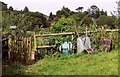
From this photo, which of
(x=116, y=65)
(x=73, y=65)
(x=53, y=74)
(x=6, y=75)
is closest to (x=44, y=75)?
(x=53, y=74)

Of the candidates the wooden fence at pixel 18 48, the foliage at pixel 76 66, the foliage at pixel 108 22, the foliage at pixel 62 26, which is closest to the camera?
the foliage at pixel 76 66

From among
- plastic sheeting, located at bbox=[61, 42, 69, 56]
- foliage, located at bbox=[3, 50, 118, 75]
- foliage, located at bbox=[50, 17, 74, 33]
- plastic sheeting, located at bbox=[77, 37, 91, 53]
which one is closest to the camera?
foliage, located at bbox=[3, 50, 118, 75]

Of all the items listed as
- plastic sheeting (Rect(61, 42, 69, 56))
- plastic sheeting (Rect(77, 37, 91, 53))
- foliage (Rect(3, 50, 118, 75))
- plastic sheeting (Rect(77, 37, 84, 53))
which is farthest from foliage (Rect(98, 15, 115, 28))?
foliage (Rect(3, 50, 118, 75))

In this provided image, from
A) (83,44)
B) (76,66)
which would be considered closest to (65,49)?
(83,44)

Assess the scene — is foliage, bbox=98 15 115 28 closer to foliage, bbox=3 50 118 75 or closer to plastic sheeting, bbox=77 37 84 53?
plastic sheeting, bbox=77 37 84 53

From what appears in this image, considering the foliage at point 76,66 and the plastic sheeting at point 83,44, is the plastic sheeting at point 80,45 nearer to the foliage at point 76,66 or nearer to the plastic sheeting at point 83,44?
the plastic sheeting at point 83,44

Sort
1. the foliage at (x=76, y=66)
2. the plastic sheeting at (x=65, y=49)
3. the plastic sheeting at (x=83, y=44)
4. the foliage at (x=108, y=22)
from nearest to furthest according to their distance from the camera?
Result: the foliage at (x=76, y=66), the plastic sheeting at (x=65, y=49), the plastic sheeting at (x=83, y=44), the foliage at (x=108, y=22)

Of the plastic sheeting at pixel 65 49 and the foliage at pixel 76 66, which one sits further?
the plastic sheeting at pixel 65 49

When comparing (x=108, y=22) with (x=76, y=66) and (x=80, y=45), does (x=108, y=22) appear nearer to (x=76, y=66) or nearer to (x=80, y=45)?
(x=80, y=45)

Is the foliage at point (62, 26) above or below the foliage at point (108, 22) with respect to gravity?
below

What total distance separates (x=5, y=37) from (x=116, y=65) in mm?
4011

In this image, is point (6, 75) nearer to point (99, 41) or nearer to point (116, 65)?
point (116, 65)

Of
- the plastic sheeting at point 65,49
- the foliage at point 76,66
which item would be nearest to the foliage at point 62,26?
the plastic sheeting at point 65,49

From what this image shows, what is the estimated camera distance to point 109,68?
814 centimetres
